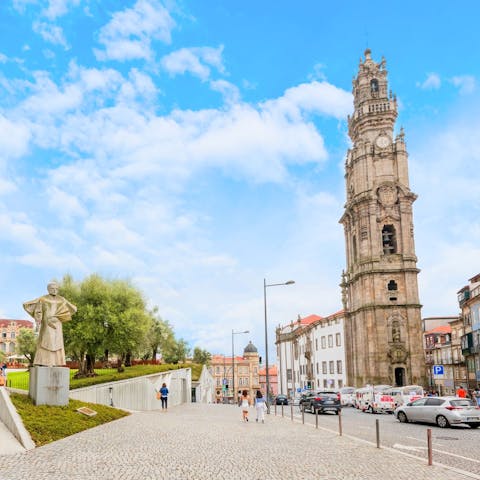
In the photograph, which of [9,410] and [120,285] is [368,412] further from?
[9,410]

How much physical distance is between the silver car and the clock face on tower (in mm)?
49091

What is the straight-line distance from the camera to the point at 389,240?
6750 centimetres

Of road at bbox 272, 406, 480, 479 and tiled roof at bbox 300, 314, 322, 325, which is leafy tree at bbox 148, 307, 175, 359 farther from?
road at bbox 272, 406, 480, 479

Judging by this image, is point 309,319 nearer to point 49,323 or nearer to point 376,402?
point 376,402

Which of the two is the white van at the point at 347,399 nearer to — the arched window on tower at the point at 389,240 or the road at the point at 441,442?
the arched window on tower at the point at 389,240

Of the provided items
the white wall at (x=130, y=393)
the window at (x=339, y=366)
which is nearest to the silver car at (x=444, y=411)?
the white wall at (x=130, y=393)

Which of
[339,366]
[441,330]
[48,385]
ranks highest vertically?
[441,330]

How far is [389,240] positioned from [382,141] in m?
12.8

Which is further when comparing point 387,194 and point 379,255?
point 387,194

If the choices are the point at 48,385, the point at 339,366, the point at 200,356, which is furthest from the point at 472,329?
the point at 200,356

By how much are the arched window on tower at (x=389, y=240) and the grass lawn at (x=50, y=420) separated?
172ft

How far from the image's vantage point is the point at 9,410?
1459 centimetres

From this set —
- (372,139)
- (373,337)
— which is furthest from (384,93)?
(373,337)

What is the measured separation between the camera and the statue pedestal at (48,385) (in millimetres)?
18078
